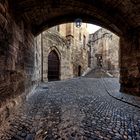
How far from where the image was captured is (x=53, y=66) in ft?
47.8

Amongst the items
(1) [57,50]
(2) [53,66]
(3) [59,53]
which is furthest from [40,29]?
(3) [59,53]

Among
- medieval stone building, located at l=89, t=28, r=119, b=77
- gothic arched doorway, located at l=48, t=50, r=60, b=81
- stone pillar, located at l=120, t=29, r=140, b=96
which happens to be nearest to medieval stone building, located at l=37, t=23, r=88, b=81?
gothic arched doorway, located at l=48, t=50, r=60, b=81

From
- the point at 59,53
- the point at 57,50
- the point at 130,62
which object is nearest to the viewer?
the point at 130,62

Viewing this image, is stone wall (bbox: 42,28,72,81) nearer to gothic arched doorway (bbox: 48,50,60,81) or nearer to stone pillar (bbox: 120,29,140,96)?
gothic arched doorway (bbox: 48,50,60,81)

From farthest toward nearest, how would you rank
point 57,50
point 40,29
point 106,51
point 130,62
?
point 106,51
point 57,50
point 40,29
point 130,62

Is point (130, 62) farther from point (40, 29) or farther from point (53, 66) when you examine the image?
point (53, 66)

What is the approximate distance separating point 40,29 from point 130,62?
4017 mm

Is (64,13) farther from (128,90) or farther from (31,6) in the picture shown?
(128,90)

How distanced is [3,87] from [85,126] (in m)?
1.63

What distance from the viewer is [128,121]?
3162 millimetres

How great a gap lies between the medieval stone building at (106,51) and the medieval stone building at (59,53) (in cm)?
363

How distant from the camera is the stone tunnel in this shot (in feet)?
10.6

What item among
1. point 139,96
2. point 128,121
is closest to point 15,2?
point 128,121

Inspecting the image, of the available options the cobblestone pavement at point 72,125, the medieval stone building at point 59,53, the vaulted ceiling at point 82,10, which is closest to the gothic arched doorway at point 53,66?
the medieval stone building at point 59,53
